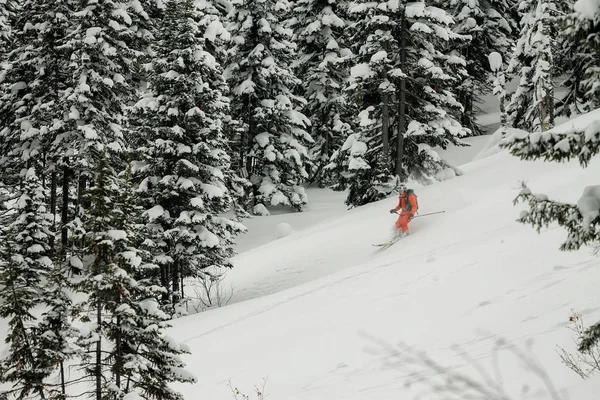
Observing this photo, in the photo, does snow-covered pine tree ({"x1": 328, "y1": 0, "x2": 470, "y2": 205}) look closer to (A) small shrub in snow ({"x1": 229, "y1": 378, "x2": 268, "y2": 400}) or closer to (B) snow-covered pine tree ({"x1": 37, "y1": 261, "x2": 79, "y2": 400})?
(A) small shrub in snow ({"x1": 229, "y1": 378, "x2": 268, "y2": 400})

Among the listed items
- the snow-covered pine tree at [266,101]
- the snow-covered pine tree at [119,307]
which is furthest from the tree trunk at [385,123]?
the snow-covered pine tree at [119,307]

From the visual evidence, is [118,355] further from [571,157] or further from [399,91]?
[399,91]

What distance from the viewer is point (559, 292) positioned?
7383mm

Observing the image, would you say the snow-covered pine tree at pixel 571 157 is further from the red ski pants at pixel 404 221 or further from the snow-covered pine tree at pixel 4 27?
the snow-covered pine tree at pixel 4 27

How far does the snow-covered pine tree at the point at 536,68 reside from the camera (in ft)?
72.8

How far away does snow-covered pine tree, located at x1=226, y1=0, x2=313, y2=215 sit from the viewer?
28.2 m

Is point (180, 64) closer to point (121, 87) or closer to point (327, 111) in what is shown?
point (121, 87)

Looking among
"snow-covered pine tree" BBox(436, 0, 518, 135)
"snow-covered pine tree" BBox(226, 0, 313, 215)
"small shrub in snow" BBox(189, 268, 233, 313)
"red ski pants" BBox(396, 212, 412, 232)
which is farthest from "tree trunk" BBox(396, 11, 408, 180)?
"snow-covered pine tree" BBox(436, 0, 518, 135)

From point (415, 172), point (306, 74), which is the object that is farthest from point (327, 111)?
point (415, 172)

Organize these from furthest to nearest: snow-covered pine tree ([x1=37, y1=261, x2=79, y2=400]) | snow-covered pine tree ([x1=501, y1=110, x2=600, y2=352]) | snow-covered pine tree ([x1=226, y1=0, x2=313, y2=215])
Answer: snow-covered pine tree ([x1=226, y1=0, x2=313, y2=215]), snow-covered pine tree ([x1=37, y1=261, x2=79, y2=400]), snow-covered pine tree ([x1=501, y1=110, x2=600, y2=352])

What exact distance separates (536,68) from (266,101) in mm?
13667

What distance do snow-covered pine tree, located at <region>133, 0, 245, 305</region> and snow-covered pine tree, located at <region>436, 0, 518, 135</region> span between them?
21.6 metres

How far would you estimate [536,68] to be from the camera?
2312 centimetres

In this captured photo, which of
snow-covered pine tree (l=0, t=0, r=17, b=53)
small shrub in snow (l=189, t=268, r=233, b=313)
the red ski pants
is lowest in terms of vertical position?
small shrub in snow (l=189, t=268, r=233, b=313)
